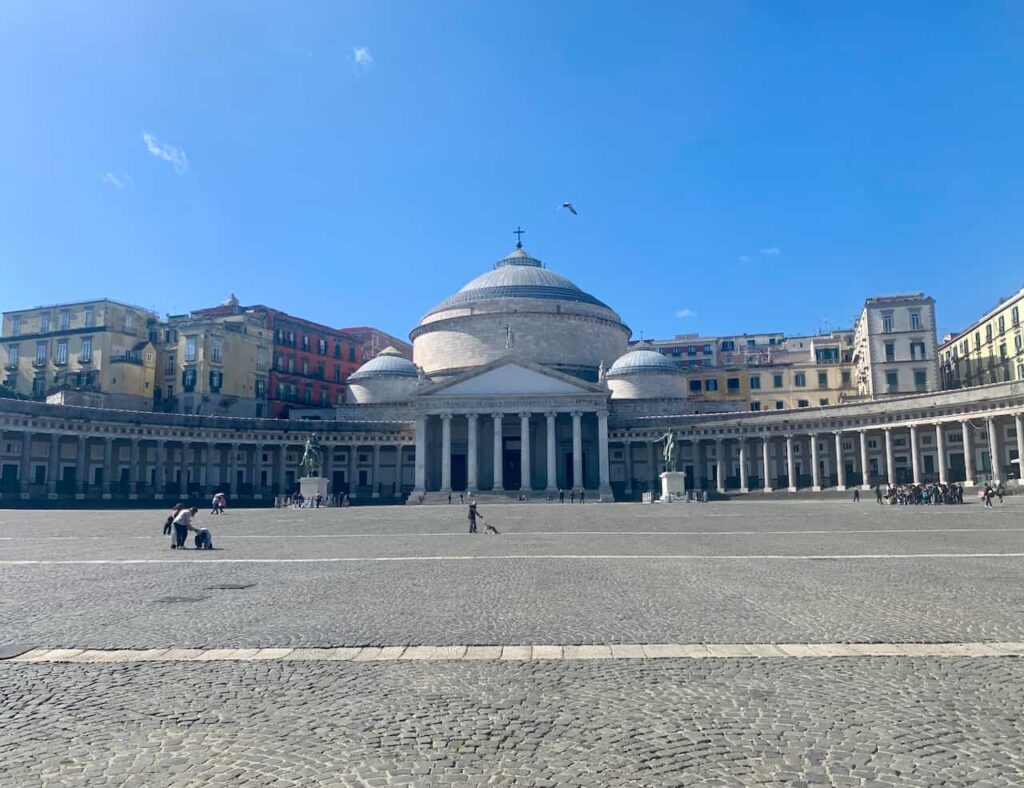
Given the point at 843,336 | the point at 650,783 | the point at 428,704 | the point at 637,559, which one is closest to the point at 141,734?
the point at 428,704

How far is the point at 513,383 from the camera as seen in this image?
211 ft

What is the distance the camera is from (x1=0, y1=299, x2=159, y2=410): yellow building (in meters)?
67.5

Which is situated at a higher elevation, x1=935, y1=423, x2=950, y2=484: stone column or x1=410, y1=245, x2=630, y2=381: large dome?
x1=410, y1=245, x2=630, y2=381: large dome

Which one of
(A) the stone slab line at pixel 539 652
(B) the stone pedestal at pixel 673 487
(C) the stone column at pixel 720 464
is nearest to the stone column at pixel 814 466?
(C) the stone column at pixel 720 464

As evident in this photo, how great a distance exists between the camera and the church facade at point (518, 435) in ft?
181

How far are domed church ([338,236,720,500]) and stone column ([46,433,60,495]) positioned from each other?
77.4 feet

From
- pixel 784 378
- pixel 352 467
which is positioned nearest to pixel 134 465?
pixel 352 467

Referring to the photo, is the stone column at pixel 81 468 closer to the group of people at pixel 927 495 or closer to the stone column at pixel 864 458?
the group of people at pixel 927 495

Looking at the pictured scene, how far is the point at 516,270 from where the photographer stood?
271ft

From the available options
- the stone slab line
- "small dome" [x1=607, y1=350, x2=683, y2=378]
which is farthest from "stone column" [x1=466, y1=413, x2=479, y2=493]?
the stone slab line

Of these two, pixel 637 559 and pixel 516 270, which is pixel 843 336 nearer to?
pixel 516 270

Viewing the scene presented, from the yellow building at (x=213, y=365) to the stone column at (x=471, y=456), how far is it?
2255cm

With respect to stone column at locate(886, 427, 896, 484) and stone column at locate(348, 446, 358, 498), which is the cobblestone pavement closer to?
stone column at locate(886, 427, 896, 484)

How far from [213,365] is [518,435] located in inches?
1061
